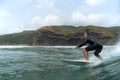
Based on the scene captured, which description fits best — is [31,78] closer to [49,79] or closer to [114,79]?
[49,79]

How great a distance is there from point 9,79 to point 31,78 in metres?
1.10

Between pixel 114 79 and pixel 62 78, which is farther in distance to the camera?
pixel 62 78

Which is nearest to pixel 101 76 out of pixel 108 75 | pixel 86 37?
pixel 108 75

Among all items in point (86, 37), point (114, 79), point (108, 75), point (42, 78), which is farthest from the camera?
point (86, 37)

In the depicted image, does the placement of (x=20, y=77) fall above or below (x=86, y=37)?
below

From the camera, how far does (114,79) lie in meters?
11.8

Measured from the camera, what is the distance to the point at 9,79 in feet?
45.0

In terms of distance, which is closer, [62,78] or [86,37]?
[62,78]

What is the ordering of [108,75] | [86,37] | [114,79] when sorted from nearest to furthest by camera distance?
1. [114,79]
2. [108,75]
3. [86,37]

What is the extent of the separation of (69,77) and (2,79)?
335cm

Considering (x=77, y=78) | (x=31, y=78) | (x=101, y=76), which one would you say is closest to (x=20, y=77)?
(x=31, y=78)

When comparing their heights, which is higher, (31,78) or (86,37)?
(86,37)

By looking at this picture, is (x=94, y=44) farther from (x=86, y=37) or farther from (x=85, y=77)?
(x=85, y=77)

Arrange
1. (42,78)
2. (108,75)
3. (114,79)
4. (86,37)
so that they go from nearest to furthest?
(114,79)
(108,75)
(42,78)
(86,37)
